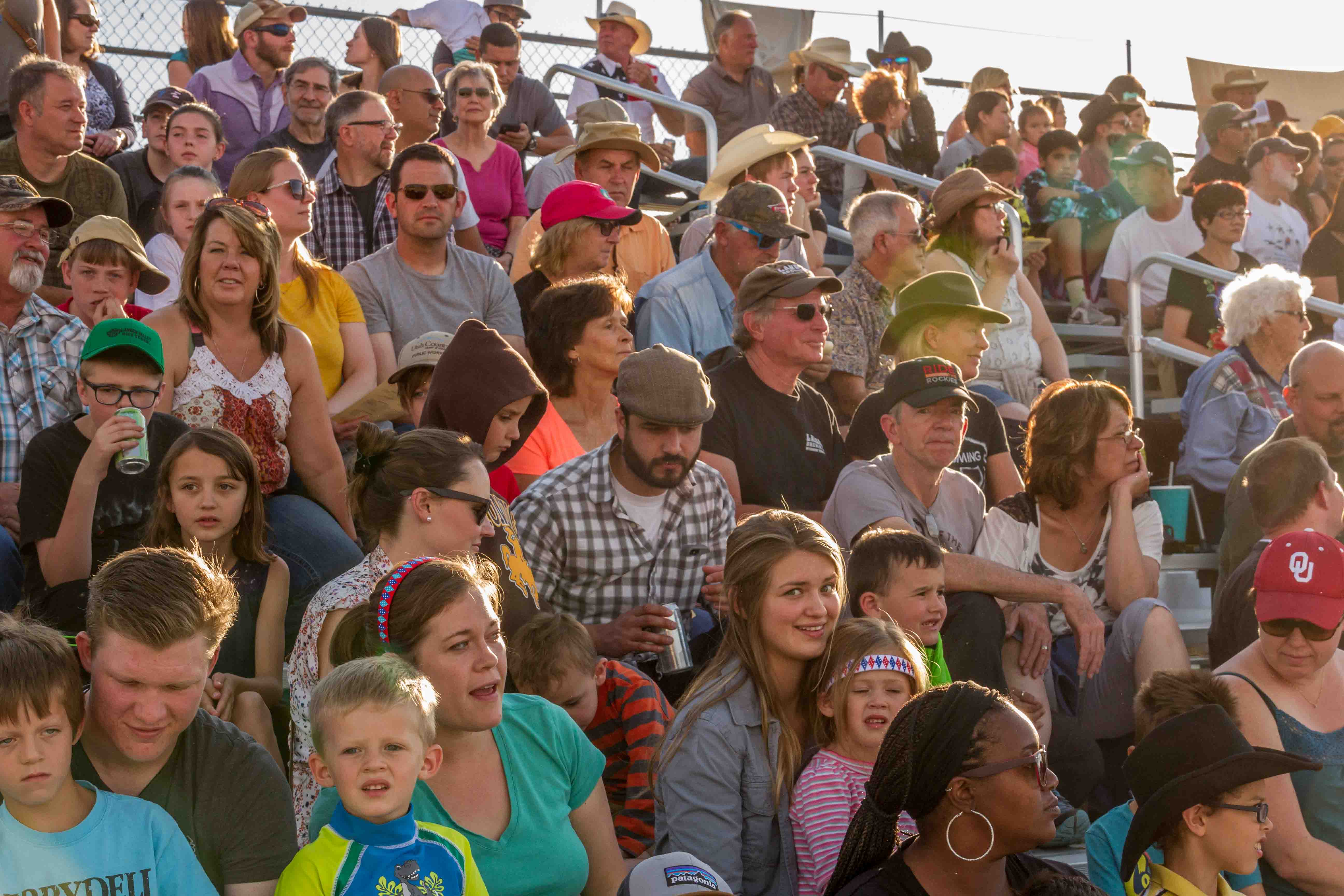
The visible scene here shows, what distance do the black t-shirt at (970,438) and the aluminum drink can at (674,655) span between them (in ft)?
4.15

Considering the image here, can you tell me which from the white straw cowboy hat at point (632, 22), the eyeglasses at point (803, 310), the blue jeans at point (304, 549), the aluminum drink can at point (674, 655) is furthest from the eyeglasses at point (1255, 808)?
the white straw cowboy hat at point (632, 22)

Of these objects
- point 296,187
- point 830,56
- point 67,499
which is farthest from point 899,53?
point 67,499

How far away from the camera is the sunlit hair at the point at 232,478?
3.98m

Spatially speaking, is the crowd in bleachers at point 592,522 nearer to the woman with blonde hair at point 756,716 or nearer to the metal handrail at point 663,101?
the woman with blonde hair at point 756,716

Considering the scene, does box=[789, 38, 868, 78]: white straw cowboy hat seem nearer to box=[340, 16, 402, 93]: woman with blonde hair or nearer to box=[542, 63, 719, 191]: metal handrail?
box=[542, 63, 719, 191]: metal handrail

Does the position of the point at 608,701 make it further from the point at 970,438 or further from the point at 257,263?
the point at 970,438

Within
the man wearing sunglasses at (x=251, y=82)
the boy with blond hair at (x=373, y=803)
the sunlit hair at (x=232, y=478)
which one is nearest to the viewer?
the boy with blond hair at (x=373, y=803)

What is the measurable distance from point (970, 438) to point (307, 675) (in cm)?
303

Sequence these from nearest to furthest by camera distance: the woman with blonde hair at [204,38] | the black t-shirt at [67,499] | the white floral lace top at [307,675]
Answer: the white floral lace top at [307,675] → the black t-shirt at [67,499] → the woman with blonde hair at [204,38]

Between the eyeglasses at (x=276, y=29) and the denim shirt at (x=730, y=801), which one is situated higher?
the eyeglasses at (x=276, y=29)

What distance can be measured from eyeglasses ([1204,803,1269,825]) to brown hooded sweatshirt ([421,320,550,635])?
1838 mm

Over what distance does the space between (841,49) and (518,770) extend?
27.1 ft

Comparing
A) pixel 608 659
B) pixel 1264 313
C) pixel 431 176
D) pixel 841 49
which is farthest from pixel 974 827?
pixel 841 49

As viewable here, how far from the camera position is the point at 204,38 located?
28.2 feet
